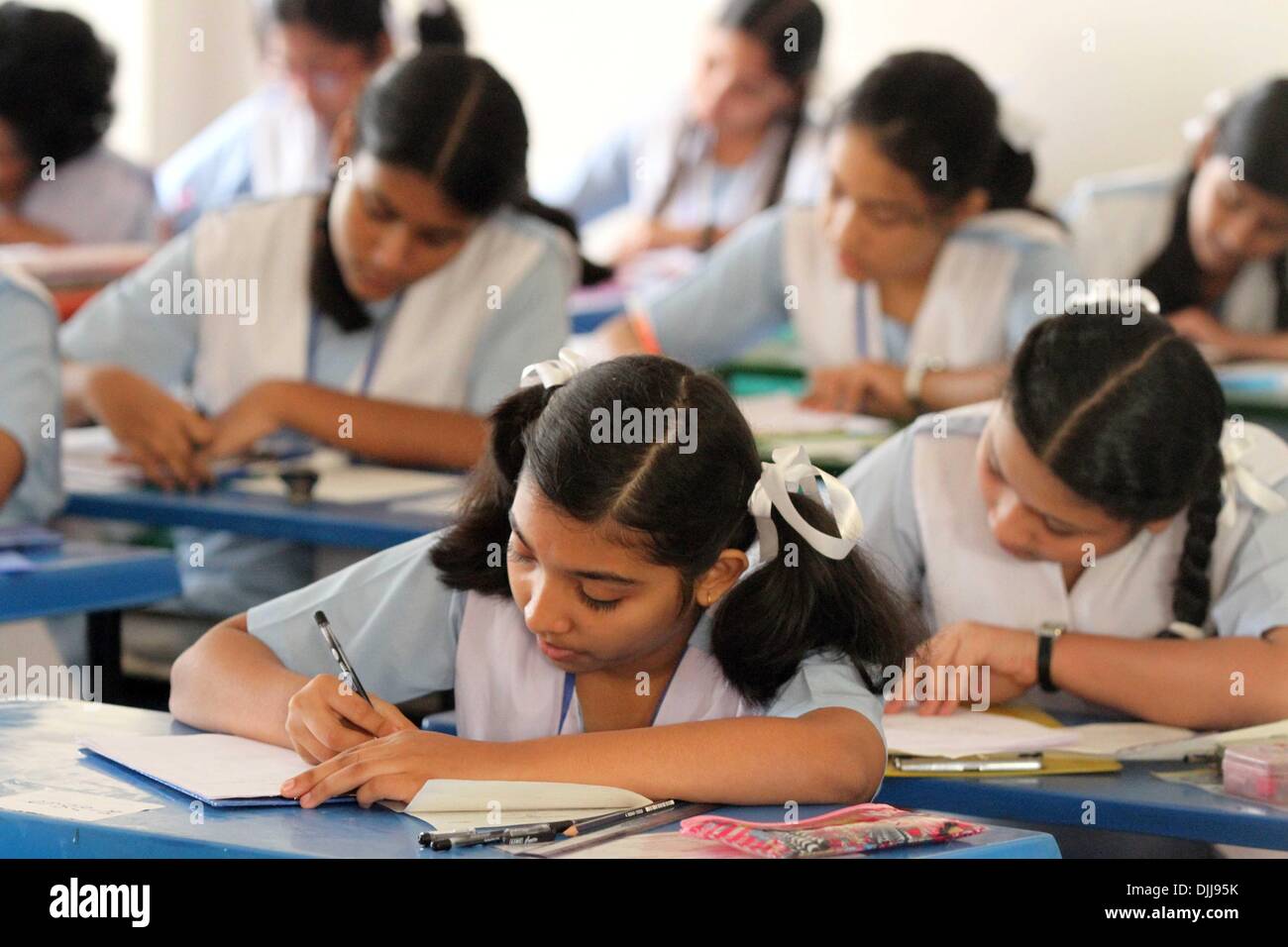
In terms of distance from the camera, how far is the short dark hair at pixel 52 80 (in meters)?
4.65

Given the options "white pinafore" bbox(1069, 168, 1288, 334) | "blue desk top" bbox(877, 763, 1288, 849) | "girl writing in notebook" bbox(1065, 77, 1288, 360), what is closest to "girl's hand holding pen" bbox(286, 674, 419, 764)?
"blue desk top" bbox(877, 763, 1288, 849)

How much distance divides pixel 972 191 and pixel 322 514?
1.53 meters

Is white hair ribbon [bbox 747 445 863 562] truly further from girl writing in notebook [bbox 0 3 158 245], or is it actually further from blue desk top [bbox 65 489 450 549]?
girl writing in notebook [bbox 0 3 158 245]

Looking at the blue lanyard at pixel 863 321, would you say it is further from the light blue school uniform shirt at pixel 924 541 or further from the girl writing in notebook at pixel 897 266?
the light blue school uniform shirt at pixel 924 541

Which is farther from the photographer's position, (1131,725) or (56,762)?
(1131,725)

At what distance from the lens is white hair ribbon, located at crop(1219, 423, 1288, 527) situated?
2342 millimetres

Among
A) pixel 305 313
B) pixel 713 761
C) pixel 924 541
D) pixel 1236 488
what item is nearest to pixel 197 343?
pixel 305 313

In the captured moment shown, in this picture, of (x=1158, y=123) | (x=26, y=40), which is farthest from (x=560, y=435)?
(x=1158, y=123)

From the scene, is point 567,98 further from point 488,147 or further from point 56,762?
point 56,762

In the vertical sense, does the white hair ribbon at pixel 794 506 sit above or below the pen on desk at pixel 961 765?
above

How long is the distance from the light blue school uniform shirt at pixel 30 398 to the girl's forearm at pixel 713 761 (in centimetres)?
147

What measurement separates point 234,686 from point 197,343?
1757 mm

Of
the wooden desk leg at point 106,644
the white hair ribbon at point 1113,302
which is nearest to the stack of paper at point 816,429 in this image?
the white hair ribbon at point 1113,302
